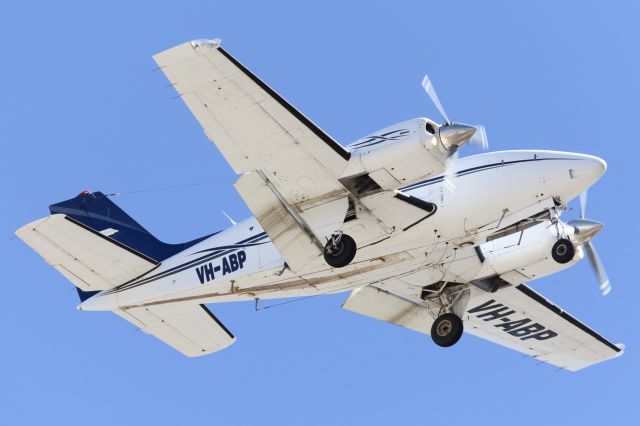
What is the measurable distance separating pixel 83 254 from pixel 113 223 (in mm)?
2462

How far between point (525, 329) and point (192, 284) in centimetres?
1060

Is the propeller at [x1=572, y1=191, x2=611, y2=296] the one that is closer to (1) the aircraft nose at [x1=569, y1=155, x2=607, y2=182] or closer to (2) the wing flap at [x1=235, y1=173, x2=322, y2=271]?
(1) the aircraft nose at [x1=569, y1=155, x2=607, y2=182]

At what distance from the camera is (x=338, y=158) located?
2553 centimetres

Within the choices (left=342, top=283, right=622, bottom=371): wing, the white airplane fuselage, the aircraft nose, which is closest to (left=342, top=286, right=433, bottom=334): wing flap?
(left=342, top=283, right=622, bottom=371): wing

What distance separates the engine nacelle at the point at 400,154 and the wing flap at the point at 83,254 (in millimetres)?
6781

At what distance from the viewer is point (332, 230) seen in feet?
86.0

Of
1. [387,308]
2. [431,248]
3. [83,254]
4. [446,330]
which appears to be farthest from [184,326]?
[431,248]

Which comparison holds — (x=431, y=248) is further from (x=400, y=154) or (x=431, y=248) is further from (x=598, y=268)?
(x=598, y=268)

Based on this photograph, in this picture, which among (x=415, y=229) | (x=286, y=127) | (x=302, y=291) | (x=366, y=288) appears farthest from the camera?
(x=366, y=288)

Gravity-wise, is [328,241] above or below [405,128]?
below

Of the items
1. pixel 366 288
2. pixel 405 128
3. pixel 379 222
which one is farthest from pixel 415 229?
pixel 366 288

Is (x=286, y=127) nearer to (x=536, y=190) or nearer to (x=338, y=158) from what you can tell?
(x=338, y=158)

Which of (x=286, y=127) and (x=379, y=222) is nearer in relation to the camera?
(x=286, y=127)

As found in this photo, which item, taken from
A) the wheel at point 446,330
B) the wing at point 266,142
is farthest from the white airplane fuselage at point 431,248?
the wheel at point 446,330
